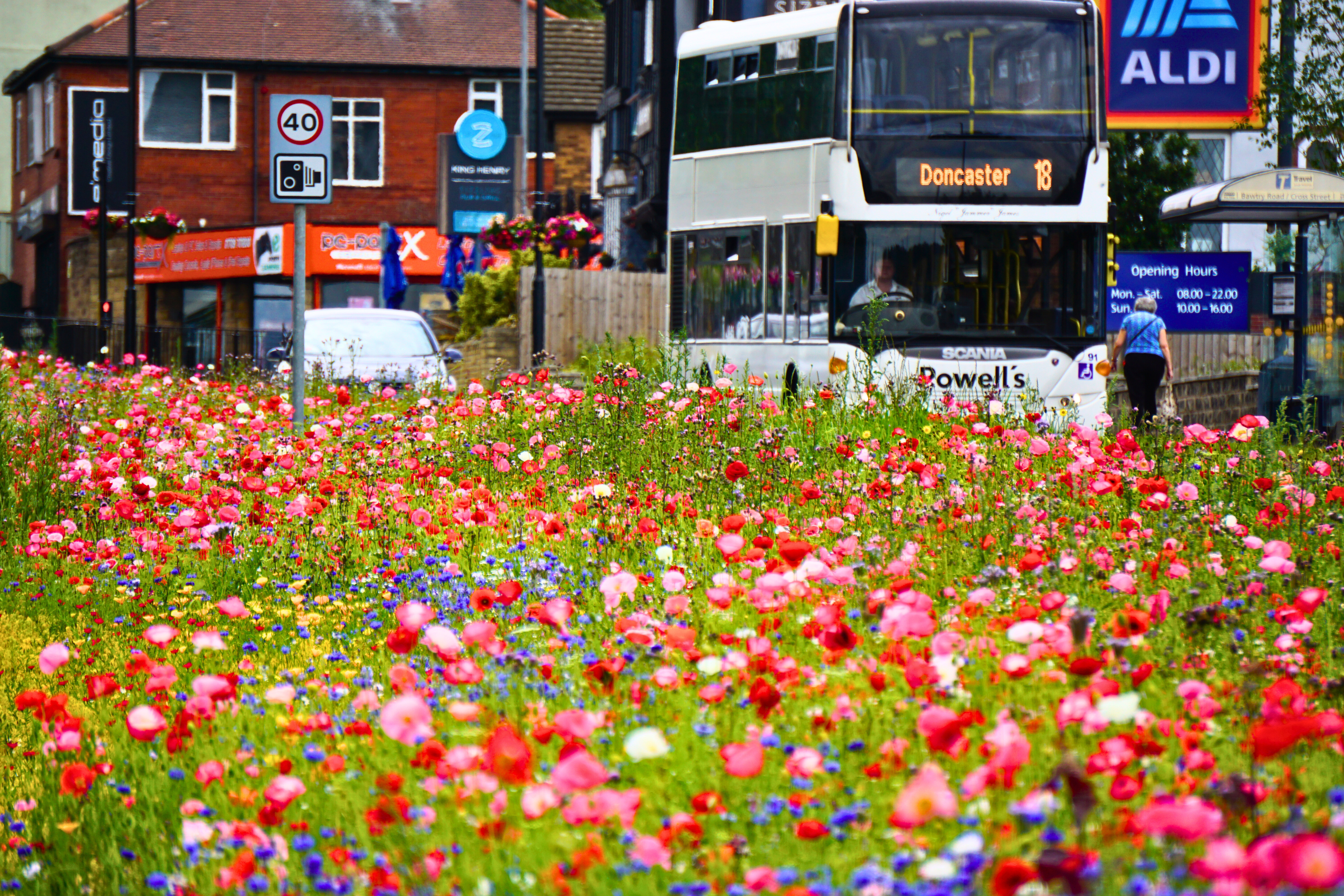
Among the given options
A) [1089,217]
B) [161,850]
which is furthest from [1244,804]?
[1089,217]

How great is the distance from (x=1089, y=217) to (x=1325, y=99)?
8.69m

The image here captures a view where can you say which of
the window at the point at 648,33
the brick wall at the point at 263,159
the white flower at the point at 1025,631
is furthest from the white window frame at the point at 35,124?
the white flower at the point at 1025,631

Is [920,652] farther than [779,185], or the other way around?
[779,185]

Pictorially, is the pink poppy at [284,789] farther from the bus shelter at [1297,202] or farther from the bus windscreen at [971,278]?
the bus shelter at [1297,202]

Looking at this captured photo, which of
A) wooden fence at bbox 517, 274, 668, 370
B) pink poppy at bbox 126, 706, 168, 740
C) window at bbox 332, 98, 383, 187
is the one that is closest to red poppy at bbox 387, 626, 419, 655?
pink poppy at bbox 126, 706, 168, 740

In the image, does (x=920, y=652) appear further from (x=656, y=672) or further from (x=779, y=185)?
(x=779, y=185)

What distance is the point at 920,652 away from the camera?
455cm

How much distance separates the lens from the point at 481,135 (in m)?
36.6

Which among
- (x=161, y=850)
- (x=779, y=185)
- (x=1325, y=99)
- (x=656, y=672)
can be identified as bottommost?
(x=161, y=850)

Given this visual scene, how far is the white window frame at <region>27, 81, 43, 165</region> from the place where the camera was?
50.4 m

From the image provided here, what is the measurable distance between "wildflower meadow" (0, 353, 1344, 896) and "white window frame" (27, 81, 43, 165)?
146ft

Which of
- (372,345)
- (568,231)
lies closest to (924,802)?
(372,345)

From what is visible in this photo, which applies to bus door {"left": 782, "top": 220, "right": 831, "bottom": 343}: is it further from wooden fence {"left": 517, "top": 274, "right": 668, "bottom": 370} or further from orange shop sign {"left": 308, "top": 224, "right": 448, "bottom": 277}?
orange shop sign {"left": 308, "top": 224, "right": 448, "bottom": 277}

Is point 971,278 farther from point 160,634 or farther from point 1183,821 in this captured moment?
point 1183,821
